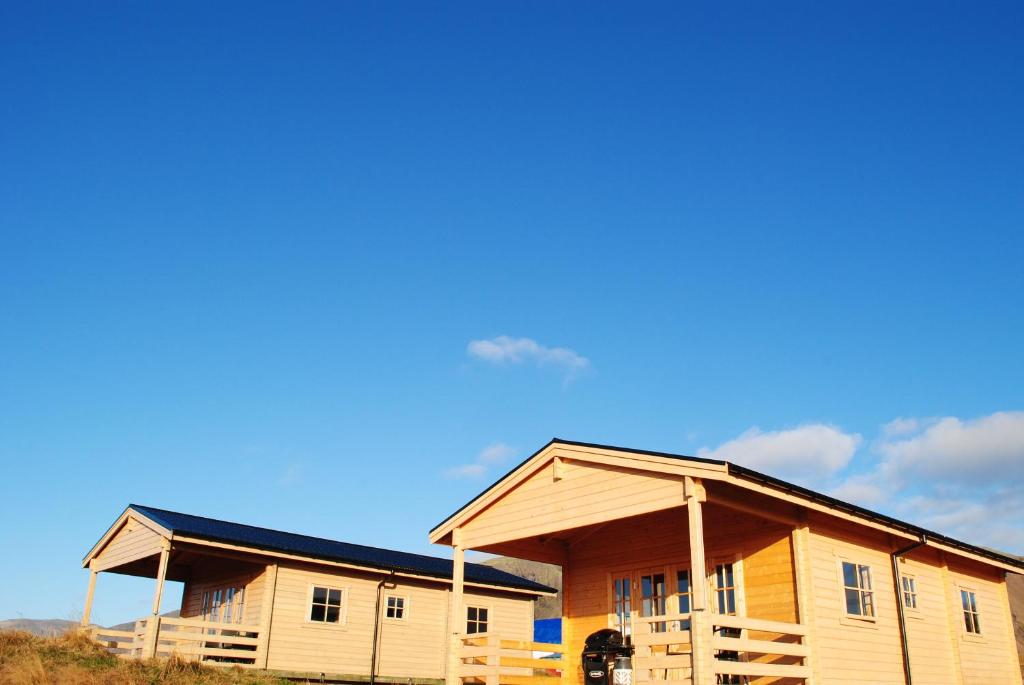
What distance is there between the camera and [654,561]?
18062 mm

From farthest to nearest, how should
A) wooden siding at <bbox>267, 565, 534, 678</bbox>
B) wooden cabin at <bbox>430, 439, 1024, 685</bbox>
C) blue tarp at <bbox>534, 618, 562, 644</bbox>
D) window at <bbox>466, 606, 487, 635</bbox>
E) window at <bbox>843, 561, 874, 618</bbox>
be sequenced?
1. blue tarp at <bbox>534, 618, 562, 644</bbox>
2. window at <bbox>466, 606, 487, 635</bbox>
3. wooden siding at <bbox>267, 565, 534, 678</bbox>
4. window at <bbox>843, 561, 874, 618</bbox>
5. wooden cabin at <bbox>430, 439, 1024, 685</bbox>

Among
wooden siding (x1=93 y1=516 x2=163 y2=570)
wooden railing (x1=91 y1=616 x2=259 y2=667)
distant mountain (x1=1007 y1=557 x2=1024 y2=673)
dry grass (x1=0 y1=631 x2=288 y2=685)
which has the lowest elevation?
dry grass (x1=0 y1=631 x2=288 y2=685)

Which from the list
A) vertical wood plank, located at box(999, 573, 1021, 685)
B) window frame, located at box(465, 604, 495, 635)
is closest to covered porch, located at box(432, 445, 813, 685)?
vertical wood plank, located at box(999, 573, 1021, 685)

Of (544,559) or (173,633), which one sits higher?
(544,559)

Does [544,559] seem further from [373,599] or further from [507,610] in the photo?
[507,610]

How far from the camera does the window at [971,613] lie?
20594mm

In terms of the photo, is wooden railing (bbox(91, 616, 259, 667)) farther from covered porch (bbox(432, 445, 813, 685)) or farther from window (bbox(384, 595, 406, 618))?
covered porch (bbox(432, 445, 813, 685))

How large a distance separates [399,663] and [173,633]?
6898mm

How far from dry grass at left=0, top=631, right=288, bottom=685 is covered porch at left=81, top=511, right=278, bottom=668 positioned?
0.83 m

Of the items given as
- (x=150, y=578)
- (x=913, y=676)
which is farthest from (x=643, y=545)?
(x=150, y=578)

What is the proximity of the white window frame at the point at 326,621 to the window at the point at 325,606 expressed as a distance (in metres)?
0.03

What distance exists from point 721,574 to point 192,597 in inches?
776

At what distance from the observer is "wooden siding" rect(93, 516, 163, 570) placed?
981 inches

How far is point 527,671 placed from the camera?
61.2 feet
